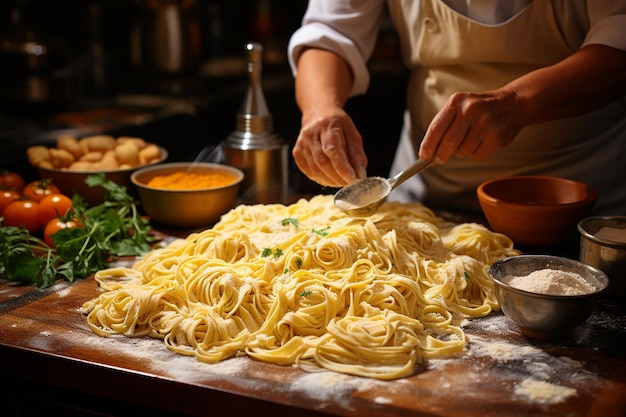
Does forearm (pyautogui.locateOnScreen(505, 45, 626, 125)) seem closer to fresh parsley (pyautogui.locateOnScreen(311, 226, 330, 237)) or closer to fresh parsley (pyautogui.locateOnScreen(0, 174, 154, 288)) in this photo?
fresh parsley (pyautogui.locateOnScreen(311, 226, 330, 237))

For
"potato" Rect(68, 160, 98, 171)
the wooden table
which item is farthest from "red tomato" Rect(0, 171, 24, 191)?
the wooden table

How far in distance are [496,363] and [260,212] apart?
1079mm

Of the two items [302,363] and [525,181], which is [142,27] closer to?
[525,181]

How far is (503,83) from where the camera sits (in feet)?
8.96

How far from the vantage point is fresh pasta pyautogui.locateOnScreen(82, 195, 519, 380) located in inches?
68.6

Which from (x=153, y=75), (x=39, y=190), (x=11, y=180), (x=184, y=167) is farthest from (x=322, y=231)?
(x=153, y=75)

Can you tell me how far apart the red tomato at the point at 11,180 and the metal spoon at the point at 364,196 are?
1308mm

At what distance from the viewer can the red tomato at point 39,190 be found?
104 inches

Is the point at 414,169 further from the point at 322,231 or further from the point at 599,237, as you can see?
the point at 599,237

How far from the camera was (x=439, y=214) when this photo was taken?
278 cm

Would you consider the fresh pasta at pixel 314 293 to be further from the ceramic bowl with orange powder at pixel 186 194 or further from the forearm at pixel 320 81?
the forearm at pixel 320 81

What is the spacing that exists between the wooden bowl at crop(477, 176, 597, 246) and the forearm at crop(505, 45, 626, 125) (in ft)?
0.86

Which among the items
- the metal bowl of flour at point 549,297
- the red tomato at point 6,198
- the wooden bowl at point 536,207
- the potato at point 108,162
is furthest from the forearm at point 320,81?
the red tomato at point 6,198

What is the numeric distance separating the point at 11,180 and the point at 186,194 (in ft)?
2.51
